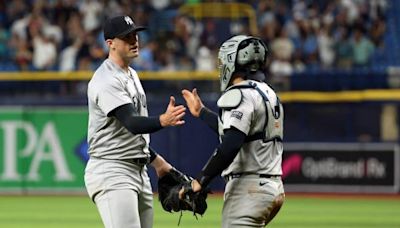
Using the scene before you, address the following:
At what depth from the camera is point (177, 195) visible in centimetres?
665

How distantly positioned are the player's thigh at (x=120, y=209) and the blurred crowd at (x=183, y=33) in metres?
11.6

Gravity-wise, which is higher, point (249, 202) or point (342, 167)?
point (249, 202)

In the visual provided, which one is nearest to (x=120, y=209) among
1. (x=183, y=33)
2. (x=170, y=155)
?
(x=170, y=155)

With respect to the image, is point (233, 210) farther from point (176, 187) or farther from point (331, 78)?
point (331, 78)

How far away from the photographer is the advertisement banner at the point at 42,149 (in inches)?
658

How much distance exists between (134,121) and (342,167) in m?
10.7

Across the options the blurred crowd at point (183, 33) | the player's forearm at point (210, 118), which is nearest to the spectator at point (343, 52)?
the blurred crowd at point (183, 33)

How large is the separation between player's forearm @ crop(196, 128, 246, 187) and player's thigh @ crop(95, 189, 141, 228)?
2.02 ft

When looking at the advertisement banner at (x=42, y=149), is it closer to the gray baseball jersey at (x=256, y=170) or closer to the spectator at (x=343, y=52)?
the spectator at (x=343, y=52)

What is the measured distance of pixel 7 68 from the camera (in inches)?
747

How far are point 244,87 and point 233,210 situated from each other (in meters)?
0.73

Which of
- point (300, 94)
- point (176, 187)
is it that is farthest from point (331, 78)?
point (176, 187)

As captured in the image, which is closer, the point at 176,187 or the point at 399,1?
the point at 176,187

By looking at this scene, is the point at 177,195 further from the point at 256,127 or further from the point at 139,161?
the point at 256,127
